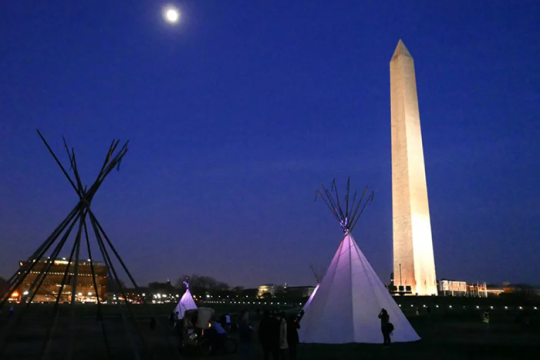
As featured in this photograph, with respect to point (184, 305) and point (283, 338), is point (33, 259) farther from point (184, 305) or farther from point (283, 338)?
point (184, 305)

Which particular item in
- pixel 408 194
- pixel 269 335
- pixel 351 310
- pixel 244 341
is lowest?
pixel 244 341

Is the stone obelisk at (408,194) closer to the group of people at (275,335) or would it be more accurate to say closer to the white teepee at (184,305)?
the white teepee at (184,305)

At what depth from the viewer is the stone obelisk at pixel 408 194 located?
122 feet

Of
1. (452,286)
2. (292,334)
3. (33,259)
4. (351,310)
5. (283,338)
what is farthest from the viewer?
(452,286)

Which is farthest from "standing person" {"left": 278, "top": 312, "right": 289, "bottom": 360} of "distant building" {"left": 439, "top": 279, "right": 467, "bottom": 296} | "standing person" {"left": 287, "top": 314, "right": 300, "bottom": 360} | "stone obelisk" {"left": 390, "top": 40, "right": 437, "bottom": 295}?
"distant building" {"left": 439, "top": 279, "right": 467, "bottom": 296}

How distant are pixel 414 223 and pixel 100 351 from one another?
27.4 m

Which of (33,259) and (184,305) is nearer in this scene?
(33,259)

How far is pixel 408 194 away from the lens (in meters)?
37.1

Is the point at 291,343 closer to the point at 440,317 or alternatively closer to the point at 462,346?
the point at 462,346

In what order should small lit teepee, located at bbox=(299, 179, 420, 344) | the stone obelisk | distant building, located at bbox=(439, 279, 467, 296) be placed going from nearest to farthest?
small lit teepee, located at bbox=(299, 179, 420, 344) < the stone obelisk < distant building, located at bbox=(439, 279, 467, 296)

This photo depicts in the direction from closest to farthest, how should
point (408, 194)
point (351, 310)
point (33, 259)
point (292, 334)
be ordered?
point (33, 259) → point (292, 334) → point (351, 310) → point (408, 194)

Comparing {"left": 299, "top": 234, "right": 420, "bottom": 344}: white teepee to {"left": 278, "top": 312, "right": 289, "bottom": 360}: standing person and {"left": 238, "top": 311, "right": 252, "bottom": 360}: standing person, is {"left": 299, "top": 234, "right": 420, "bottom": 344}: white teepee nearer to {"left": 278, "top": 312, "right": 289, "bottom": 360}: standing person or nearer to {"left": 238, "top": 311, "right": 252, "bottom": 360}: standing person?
{"left": 238, "top": 311, "right": 252, "bottom": 360}: standing person

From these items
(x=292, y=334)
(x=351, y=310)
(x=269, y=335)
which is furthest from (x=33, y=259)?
A: (x=351, y=310)

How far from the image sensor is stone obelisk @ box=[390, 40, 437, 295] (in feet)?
122
